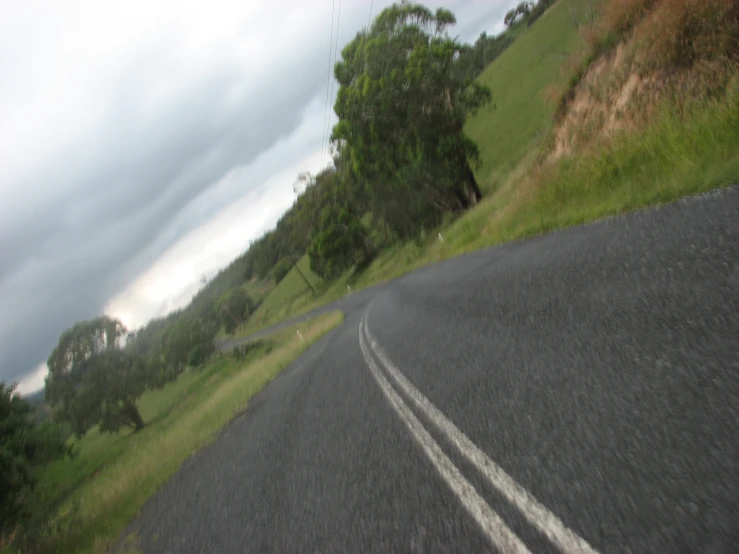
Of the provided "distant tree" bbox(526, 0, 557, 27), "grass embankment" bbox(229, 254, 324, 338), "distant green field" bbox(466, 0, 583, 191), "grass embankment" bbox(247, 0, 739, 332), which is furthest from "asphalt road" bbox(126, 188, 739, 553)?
"distant tree" bbox(526, 0, 557, 27)

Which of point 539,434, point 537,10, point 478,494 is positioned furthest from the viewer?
point 537,10

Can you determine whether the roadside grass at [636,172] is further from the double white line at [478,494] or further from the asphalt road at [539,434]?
the double white line at [478,494]

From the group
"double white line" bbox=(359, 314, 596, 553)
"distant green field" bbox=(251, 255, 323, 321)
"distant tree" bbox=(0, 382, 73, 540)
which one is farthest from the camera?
"distant green field" bbox=(251, 255, 323, 321)

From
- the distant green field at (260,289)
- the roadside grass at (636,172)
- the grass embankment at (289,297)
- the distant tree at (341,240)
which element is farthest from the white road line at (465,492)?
the distant green field at (260,289)

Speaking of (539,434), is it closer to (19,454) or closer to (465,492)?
(465,492)

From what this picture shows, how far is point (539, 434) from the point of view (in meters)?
3.46

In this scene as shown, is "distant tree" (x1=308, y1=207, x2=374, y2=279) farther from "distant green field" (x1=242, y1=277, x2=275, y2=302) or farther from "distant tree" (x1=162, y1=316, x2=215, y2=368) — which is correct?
"distant green field" (x1=242, y1=277, x2=275, y2=302)

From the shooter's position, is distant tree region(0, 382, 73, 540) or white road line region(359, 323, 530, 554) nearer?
white road line region(359, 323, 530, 554)

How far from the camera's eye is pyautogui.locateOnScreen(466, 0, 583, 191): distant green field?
116ft

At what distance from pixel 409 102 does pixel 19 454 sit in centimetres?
2478

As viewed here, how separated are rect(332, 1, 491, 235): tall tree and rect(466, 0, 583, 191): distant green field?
388 centimetres

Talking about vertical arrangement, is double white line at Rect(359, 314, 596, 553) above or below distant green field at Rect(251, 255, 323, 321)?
above

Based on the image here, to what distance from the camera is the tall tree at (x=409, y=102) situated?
2722cm

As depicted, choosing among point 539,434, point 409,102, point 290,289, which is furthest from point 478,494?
point 290,289
